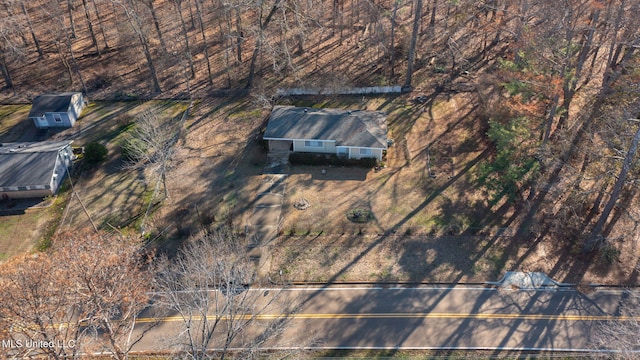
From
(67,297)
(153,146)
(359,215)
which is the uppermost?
(67,297)

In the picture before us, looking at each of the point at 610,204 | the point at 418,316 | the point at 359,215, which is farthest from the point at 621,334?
the point at 359,215

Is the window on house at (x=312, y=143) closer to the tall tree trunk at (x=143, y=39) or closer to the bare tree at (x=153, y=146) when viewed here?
the bare tree at (x=153, y=146)

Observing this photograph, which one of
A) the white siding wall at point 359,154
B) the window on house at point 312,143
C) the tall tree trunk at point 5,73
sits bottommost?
the white siding wall at point 359,154

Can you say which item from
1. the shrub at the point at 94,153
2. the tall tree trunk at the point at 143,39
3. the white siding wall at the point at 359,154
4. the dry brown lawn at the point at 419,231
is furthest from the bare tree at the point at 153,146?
the white siding wall at the point at 359,154

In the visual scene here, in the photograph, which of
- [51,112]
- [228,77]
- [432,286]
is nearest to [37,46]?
[51,112]

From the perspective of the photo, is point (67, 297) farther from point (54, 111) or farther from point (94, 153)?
point (54, 111)

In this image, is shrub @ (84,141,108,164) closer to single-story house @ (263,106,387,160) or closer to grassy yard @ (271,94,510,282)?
single-story house @ (263,106,387,160)
